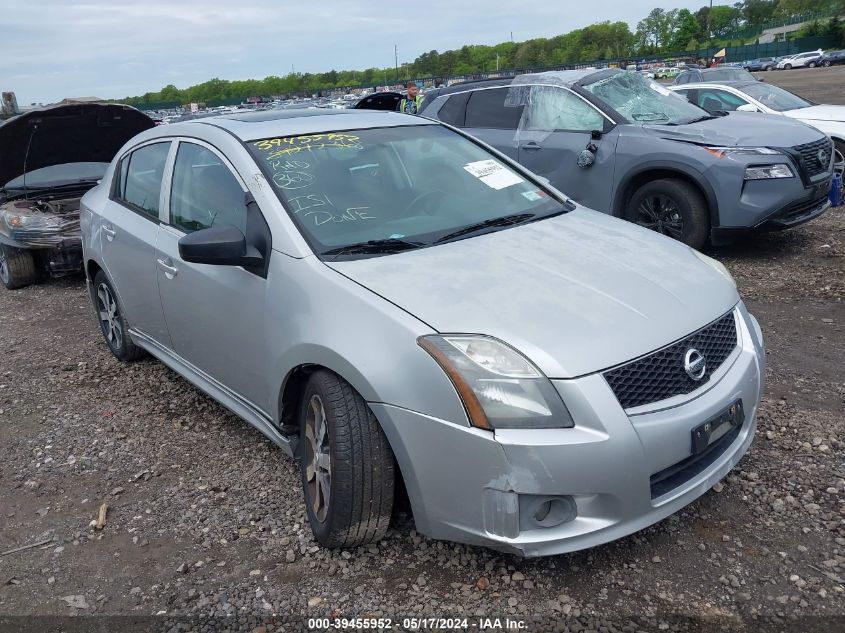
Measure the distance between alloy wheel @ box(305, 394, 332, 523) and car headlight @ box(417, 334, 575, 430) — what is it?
24.2 inches

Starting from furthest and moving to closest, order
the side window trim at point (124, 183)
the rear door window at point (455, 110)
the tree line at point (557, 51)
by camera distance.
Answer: the tree line at point (557, 51)
the rear door window at point (455, 110)
the side window trim at point (124, 183)

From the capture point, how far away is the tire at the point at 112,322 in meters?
4.81

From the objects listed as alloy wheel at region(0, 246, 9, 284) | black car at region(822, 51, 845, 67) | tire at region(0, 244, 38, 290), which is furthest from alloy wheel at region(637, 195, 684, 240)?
black car at region(822, 51, 845, 67)

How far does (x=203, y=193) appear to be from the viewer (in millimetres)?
3541

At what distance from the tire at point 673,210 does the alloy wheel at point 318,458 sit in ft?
15.0

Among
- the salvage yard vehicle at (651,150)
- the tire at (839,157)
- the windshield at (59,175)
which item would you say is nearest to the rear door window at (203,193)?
the salvage yard vehicle at (651,150)

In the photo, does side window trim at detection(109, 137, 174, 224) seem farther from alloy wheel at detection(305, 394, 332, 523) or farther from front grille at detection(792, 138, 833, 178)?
front grille at detection(792, 138, 833, 178)

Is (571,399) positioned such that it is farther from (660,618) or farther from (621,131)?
(621,131)

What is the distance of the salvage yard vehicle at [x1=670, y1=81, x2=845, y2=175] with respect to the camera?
9.30 m

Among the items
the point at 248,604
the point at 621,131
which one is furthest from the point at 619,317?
the point at 621,131

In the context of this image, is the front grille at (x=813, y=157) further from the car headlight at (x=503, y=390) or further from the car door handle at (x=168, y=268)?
the car door handle at (x=168, y=268)

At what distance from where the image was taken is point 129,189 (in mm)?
4449

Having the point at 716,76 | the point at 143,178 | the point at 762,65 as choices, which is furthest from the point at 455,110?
the point at 762,65

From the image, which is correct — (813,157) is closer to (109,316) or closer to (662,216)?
(662,216)
